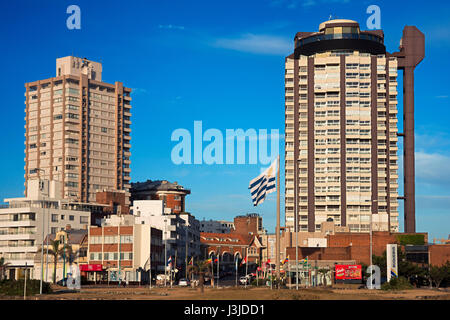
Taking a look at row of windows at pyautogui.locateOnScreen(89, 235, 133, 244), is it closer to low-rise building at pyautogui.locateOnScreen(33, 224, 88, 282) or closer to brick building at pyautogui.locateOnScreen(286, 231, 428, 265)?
low-rise building at pyautogui.locateOnScreen(33, 224, 88, 282)

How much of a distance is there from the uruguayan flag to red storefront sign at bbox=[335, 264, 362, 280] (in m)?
48.2

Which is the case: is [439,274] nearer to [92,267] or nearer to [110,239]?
[110,239]

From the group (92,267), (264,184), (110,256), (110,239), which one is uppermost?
(264,184)

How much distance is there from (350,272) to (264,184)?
49.7 m

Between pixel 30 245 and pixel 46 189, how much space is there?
26042 millimetres

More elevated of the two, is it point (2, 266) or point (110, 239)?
point (110, 239)

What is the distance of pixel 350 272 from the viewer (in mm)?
121812

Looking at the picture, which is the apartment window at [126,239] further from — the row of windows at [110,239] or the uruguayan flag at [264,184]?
the uruguayan flag at [264,184]

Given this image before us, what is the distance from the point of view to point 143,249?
150625 millimetres

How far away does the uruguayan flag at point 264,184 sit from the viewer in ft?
255

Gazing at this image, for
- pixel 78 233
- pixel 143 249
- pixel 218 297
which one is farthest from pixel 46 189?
pixel 218 297

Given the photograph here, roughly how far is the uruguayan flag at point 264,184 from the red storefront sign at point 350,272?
4822 cm

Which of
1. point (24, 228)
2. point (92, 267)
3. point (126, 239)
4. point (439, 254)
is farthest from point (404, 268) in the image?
point (24, 228)

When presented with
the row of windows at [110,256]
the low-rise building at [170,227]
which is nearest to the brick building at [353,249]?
the low-rise building at [170,227]
